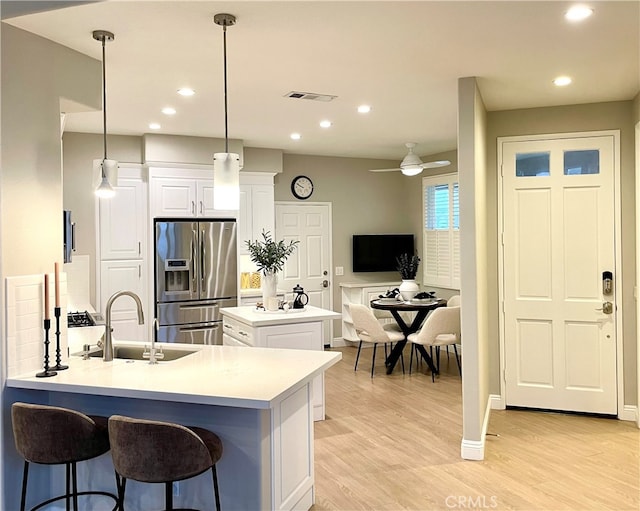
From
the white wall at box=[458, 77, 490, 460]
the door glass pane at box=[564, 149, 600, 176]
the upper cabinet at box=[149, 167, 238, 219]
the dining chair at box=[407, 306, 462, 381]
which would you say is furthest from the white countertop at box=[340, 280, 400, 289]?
the white wall at box=[458, 77, 490, 460]

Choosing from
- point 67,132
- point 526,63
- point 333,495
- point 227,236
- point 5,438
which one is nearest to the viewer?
point 5,438

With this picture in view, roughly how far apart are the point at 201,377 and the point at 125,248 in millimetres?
3627

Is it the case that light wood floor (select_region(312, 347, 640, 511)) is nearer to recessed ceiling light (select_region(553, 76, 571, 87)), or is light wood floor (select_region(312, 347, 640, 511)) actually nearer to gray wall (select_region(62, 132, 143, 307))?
recessed ceiling light (select_region(553, 76, 571, 87))

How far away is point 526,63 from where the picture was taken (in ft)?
12.0

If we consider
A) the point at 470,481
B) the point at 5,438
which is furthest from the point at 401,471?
the point at 5,438

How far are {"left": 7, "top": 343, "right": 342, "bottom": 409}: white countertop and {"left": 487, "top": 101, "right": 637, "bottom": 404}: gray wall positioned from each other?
2.44m

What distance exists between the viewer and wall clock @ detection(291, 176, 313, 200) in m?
7.66

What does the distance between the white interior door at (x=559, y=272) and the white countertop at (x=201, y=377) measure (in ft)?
7.74

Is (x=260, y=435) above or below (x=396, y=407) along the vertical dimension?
above

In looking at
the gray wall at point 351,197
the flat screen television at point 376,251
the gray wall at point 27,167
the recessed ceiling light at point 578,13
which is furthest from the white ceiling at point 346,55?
the flat screen television at point 376,251

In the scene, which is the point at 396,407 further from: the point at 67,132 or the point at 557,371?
the point at 67,132

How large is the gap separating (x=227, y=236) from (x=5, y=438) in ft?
12.4

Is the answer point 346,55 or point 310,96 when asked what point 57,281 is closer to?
point 346,55

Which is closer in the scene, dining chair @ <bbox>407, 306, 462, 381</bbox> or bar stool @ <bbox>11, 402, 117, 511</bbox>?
bar stool @ <bbox>11, 402, 117, 511</bbox>
